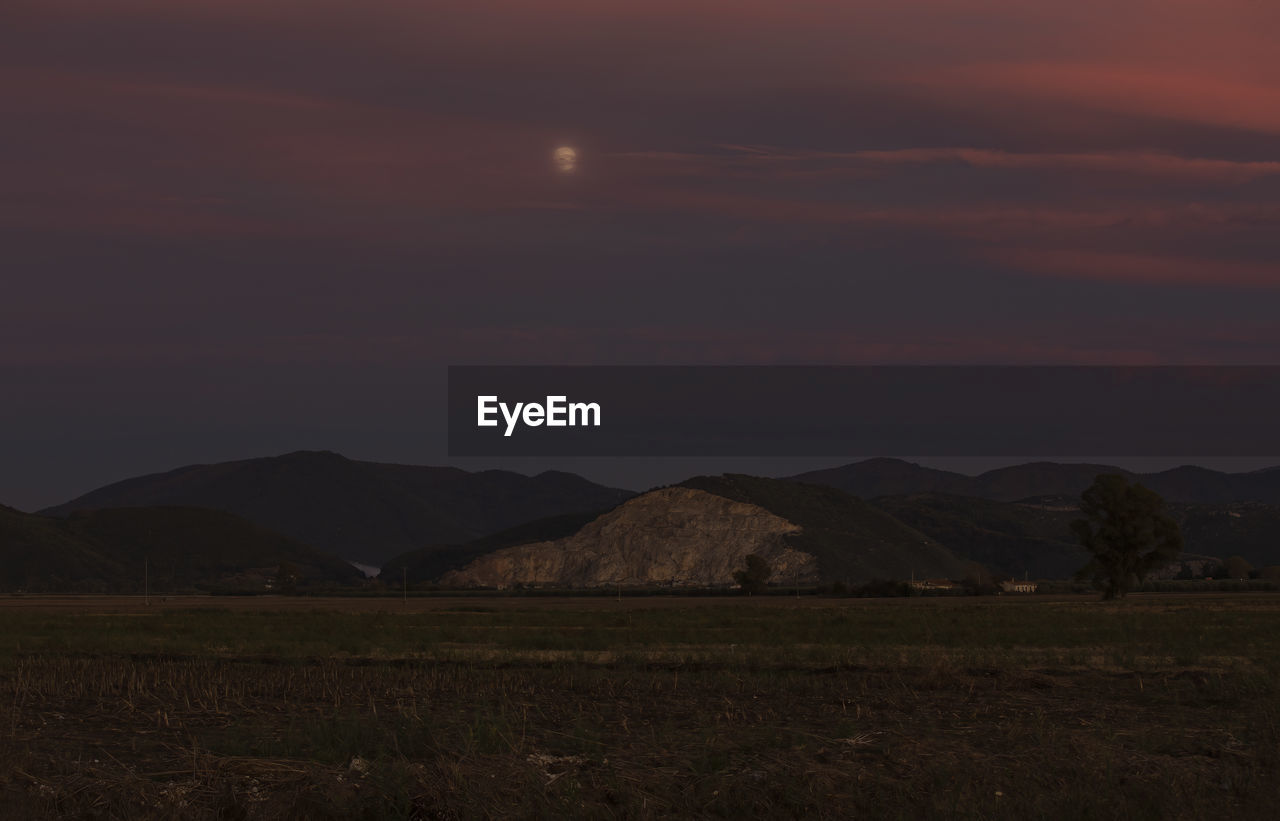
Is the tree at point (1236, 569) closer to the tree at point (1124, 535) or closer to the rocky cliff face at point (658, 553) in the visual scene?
the rocky cliff face at point (658, 553)

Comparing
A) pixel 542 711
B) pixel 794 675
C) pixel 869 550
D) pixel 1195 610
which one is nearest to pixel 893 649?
pixel 794 675

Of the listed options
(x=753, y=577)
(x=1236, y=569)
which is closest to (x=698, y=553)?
(x=753, y=577)

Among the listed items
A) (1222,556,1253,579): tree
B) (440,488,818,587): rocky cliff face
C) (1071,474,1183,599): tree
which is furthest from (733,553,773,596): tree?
(1222,556,1253,579): tree

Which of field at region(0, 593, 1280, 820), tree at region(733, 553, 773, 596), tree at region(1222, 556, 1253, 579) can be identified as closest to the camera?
field at region(0, 593, 1280, 820)

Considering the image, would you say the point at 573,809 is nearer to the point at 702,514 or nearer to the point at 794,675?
the point at 794,675

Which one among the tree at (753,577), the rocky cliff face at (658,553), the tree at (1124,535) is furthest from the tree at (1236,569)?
the tree at (753,577)

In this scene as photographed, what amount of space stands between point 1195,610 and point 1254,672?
150ft

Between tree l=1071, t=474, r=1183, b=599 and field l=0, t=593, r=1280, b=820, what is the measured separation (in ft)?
184

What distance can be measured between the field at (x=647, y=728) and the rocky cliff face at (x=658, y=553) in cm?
12914

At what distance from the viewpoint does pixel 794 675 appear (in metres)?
31.1

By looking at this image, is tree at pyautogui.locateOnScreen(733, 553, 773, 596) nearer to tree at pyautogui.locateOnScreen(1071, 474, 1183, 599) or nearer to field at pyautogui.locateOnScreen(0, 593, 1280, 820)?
tree at pyautogui.locateOnScreen(1071, 474, 1183, 599)

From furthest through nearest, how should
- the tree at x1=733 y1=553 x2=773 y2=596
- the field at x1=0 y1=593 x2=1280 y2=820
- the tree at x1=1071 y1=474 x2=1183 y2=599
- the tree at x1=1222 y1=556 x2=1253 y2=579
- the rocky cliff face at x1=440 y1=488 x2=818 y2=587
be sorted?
the rocky cliff face at x1=440 y1=488 x2=818 y2=587, the tree at x1=1222 y1=556 x2=1253 y2=579, the tree at x1=733 y1=553 x2=773 y2=596, the tree at x1=1071 y1=474 x2=1183 y2=599, the field at x1=0 y1=593 x2=1280 y2=820

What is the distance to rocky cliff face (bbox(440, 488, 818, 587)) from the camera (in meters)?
175

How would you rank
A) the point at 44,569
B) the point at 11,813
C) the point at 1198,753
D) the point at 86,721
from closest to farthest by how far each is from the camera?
the point at 11,813
the point at 1198,753
the point at 86,721
the point at 44,569
